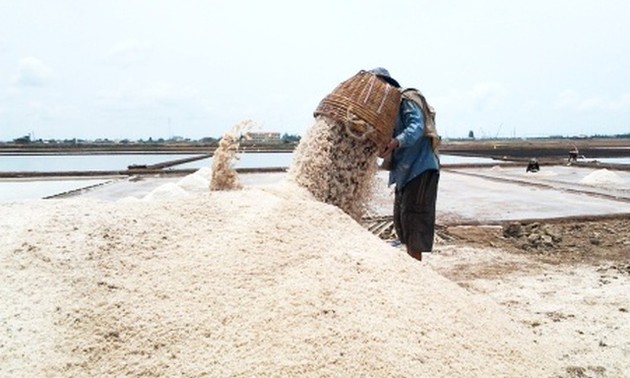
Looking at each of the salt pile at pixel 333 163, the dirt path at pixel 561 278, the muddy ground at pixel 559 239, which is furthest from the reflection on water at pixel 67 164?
the salt pile at pixel 333 163

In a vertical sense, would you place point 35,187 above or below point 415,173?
below


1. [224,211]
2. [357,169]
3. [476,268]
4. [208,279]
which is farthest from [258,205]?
[476,268]

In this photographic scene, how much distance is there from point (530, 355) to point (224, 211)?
1.19m

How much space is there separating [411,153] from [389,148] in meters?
0.19

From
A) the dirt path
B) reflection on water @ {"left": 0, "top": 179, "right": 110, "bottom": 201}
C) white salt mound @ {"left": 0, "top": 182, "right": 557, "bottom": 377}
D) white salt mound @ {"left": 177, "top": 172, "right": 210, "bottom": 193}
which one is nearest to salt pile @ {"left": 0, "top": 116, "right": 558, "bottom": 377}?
white salt mound @ {"left": 0, "top": 182, "right": 557, "bottom": 377}

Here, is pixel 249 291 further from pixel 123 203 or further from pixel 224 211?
pixel 123 203

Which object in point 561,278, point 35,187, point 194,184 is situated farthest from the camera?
point 35,187

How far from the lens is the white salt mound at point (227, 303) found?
4.49 feet

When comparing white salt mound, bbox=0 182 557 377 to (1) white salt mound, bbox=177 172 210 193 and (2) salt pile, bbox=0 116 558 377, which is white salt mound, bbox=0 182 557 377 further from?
(1) white salt mound, bbox=177 172 210 193

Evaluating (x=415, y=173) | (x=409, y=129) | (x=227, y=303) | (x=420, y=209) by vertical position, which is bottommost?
(x=227, y=303)

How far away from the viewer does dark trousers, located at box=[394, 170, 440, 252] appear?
2.68 m

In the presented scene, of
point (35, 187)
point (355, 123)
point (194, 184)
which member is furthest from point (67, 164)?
point (355, 123)

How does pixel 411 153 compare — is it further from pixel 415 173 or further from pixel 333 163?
pixel 333 163

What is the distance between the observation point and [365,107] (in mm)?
2504
